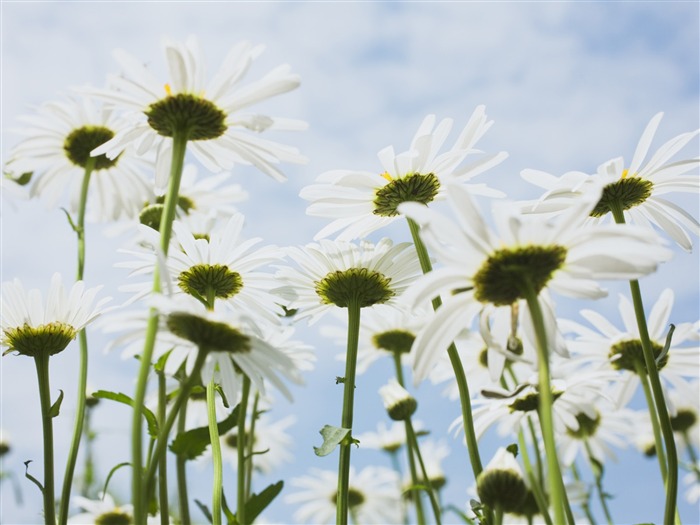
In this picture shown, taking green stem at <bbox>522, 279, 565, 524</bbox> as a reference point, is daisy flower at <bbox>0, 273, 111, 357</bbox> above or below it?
above

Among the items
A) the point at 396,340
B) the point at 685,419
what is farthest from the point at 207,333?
the point at 685,419

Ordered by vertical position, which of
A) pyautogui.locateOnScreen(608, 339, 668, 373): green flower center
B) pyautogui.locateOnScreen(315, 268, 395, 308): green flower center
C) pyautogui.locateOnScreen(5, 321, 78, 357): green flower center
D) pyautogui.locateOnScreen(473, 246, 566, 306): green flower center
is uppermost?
pyautogui.locateOnScreen(315, 268, 395, 308): green flower center

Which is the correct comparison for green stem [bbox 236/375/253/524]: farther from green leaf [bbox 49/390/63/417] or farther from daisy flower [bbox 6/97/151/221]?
daisy flower [bbox 6/97/151/221]

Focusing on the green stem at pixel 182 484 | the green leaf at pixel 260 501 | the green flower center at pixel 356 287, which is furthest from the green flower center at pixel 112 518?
the green flower center at pixel 356 287

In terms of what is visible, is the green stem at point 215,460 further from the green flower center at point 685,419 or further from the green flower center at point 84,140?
the green flower center at point 685,419

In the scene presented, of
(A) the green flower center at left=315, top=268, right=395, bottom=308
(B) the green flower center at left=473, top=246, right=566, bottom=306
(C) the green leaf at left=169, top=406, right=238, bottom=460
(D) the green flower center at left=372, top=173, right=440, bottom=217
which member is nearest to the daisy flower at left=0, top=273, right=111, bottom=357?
(C) the green leaf at left=169, top=406, right=238, bottom=460

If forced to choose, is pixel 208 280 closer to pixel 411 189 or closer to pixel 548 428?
pixel 411 189

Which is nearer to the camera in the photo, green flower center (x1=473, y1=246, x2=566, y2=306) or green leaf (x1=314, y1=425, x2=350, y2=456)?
green flower center (x1=473, y1=246, x2=566, y2=306)
